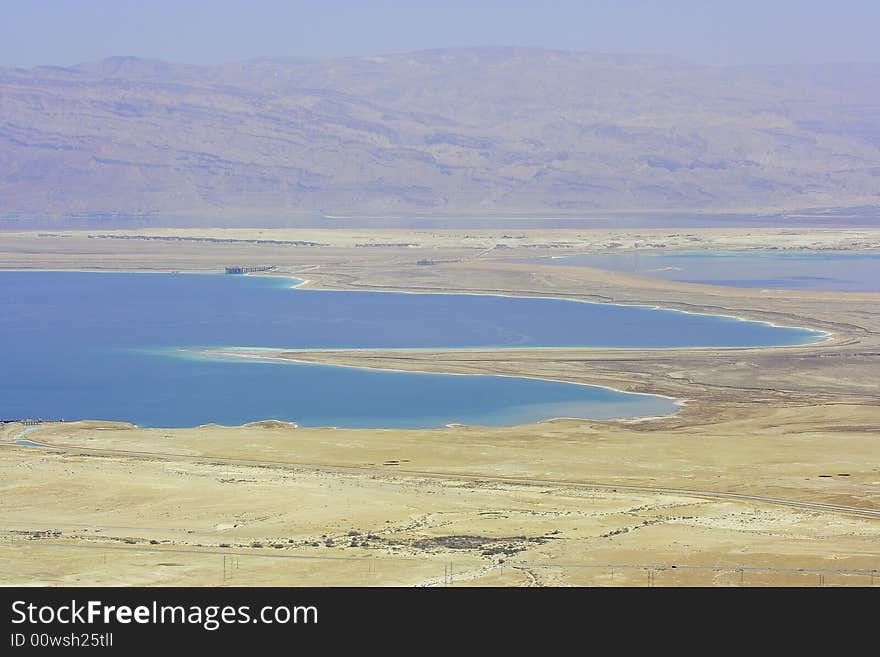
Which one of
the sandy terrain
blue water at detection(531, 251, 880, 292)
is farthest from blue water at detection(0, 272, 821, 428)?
blue water at detection(531, 251, 880, 292)

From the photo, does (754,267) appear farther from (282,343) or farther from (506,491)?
(506,491)

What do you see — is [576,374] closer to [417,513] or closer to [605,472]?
[605,472]

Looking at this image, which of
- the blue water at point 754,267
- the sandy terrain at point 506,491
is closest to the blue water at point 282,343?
the sandy terrain at point 506,491

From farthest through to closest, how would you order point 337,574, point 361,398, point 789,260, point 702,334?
point 789,260 → point 702,334 → point 361,398 → point 337,574

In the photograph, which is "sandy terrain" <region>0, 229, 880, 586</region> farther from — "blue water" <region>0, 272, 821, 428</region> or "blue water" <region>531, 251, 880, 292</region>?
"blue water" <region>531, 251, 880, 292</region>

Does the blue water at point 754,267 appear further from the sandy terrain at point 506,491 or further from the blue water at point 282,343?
the sandy terrain at point 506,491

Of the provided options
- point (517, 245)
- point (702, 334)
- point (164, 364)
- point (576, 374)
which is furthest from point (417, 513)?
point (517, 245)
